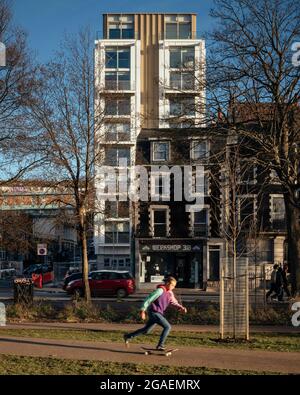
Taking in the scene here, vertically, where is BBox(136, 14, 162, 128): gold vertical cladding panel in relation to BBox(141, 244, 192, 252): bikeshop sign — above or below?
above

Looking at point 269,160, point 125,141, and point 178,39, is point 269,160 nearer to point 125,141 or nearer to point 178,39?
point 125,141

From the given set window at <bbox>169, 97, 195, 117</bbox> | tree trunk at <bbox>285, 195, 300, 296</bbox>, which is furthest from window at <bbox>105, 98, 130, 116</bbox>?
tree trunk at <bbox>285, 195, 300, 296</bbox>

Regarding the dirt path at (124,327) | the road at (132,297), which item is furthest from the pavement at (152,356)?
the road at (132,297)

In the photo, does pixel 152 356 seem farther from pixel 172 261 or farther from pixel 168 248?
pixel 172 261

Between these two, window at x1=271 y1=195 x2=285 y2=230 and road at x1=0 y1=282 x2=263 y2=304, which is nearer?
road at x1=0 y1=282 x2=263 y2=304

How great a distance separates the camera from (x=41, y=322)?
2030 centimetres

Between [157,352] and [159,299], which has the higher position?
[159,299]

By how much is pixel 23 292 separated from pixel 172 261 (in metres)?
26.7

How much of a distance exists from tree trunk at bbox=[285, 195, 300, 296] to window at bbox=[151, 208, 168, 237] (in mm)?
23999

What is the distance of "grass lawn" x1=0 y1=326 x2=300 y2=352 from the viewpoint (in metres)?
13.9

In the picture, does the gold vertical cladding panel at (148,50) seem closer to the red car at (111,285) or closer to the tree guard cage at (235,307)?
the red car at (111,285)

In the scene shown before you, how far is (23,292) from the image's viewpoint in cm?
2278

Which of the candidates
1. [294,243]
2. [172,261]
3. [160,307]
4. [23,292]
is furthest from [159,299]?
[172,261]

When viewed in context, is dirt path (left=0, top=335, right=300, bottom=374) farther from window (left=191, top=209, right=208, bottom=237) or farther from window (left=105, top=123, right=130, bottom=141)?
window (left=191, top=209, right=208, bottom=237)
